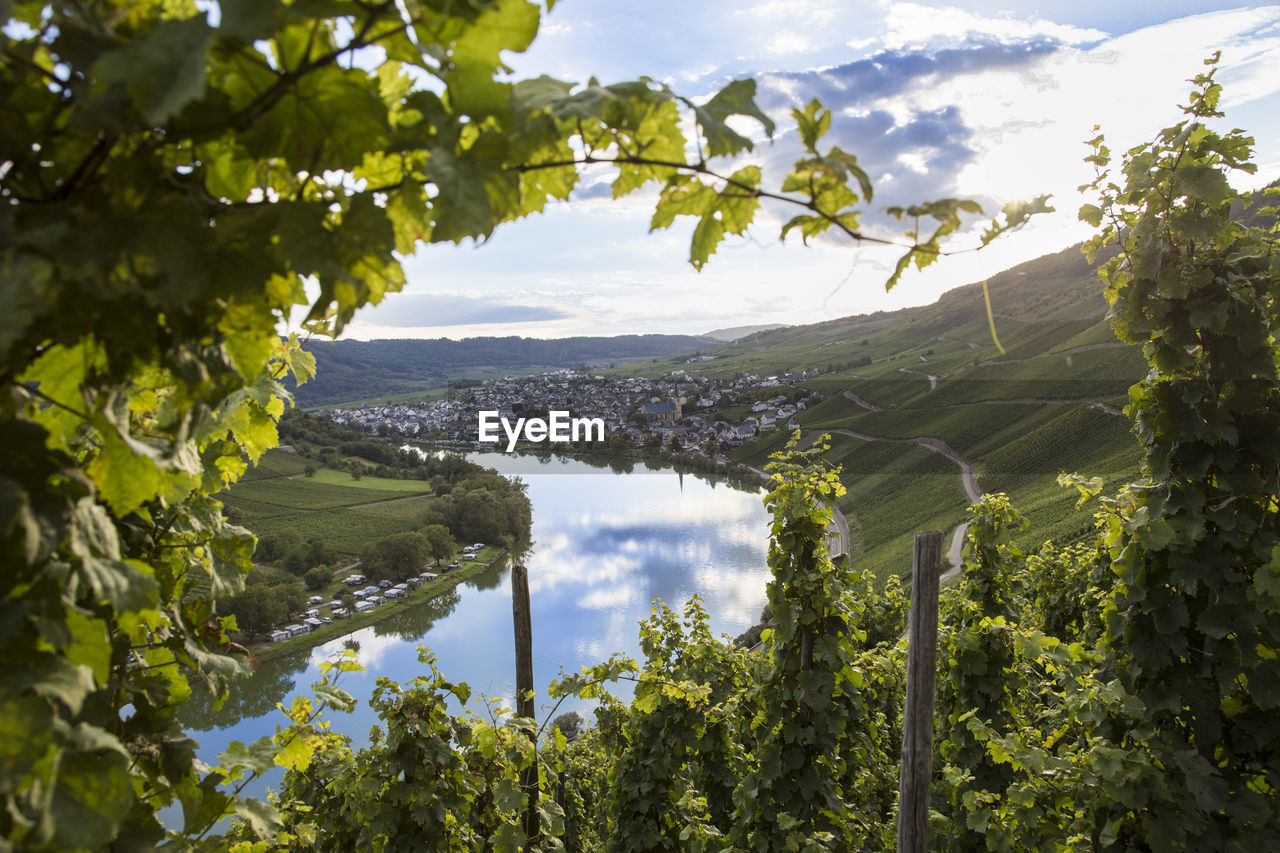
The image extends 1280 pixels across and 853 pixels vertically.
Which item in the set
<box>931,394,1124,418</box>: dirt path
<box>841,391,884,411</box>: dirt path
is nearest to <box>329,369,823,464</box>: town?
<box>841,391,884,411</box>: dirt path

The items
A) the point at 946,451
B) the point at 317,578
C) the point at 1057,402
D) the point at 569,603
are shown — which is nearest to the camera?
the point at 569,603

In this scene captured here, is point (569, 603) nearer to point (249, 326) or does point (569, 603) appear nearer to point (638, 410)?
point (249, 326)

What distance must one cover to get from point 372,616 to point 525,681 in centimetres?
3856

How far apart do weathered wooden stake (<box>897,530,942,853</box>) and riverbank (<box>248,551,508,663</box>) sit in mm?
35111

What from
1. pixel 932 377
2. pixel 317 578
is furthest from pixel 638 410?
pixel 317 578

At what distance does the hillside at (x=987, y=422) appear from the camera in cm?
3816

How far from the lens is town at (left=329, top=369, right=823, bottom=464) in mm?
77188

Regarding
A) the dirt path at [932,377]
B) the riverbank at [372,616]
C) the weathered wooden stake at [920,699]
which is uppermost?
the dirt path at [932,377]

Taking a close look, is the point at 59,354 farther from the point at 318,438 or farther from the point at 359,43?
the point at 318,438

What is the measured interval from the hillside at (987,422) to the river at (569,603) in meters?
8.07

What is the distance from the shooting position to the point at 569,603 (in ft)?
125

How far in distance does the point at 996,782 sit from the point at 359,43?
7.09 m

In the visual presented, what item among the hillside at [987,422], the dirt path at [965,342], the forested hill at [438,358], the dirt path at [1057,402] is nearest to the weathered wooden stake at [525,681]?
the hillside at [987,422]

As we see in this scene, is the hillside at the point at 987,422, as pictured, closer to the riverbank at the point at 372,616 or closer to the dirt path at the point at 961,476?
the dirt path at the point at 961,476
